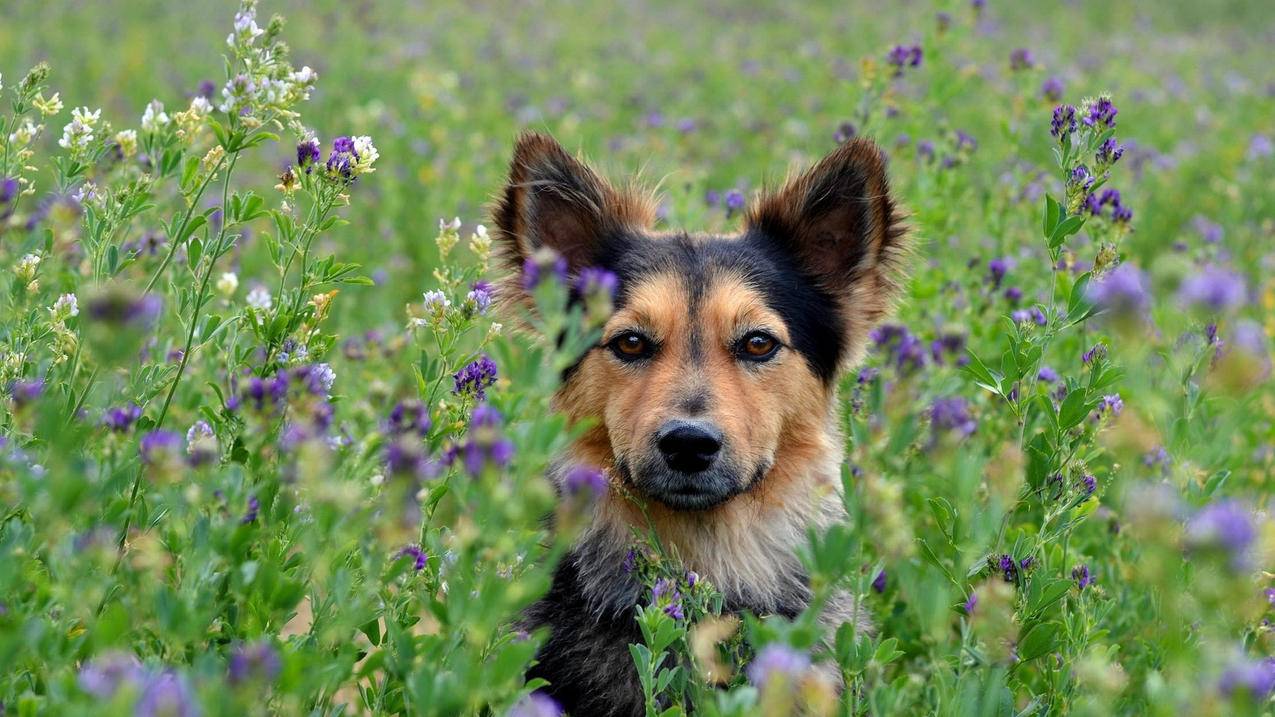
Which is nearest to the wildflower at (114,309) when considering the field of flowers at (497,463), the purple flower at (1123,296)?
the field of flowers at (497,463)

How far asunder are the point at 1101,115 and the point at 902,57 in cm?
235

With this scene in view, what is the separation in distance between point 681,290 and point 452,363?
1141 mm

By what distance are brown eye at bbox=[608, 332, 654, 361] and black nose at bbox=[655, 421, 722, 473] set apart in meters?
0.59

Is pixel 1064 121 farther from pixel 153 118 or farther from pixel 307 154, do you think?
pixel 153 118

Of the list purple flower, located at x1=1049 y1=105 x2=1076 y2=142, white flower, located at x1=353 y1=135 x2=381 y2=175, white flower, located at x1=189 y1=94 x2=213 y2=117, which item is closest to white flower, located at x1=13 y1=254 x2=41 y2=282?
white flower, located at x1=189 y1=94 x2=213 y2=117

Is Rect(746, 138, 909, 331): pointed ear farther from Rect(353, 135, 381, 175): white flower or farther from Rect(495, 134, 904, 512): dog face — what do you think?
Rect(353, 135, 381, 175): white flower

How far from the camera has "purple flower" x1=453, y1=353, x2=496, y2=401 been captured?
3164 millimetres

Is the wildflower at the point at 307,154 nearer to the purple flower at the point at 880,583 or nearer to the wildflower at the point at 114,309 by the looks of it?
the wildflower at the point at 114,309

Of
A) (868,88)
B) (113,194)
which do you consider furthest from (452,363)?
(868,88)

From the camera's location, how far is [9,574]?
6.79 ft

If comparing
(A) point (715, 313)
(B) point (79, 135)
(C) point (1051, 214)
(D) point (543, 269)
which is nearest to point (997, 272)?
(A) point (715, 313)

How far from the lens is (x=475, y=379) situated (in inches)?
125

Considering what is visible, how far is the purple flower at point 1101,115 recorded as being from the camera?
9.85ft

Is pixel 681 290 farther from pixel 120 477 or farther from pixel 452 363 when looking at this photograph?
pixel 120 477
